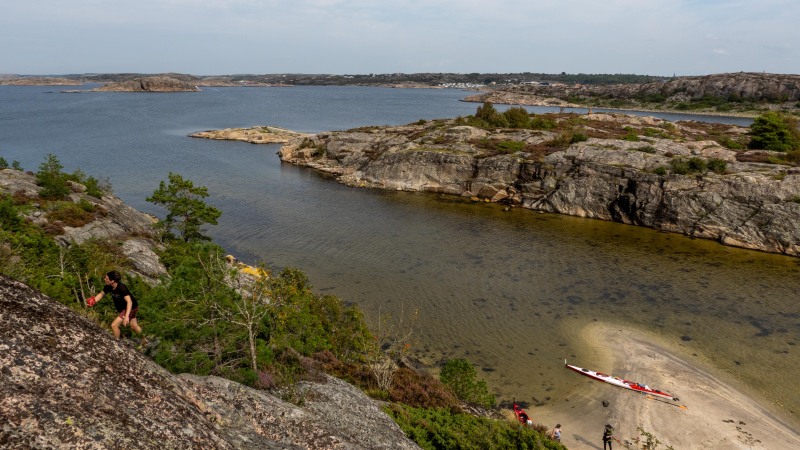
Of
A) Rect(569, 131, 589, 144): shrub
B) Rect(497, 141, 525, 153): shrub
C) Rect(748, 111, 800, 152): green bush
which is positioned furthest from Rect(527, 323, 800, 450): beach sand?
Rect(748, 111, 800, 152): green bush

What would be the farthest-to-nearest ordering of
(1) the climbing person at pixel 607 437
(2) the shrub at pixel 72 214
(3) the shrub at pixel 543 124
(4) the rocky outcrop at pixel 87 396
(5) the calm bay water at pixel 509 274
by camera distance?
(3) the shrub at pixel 543 124, (5) the calm bay water at pixel 509 274, (2) the shrub at pixel 72 214, (1) the climbing person at pixel 607 437, (4) the rocky outcrop at pixel 87 396

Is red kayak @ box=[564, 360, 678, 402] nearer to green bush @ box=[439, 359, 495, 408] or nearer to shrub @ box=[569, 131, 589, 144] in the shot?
green bush @ box=[439, 359, 495, 408]

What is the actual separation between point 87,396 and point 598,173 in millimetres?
69713

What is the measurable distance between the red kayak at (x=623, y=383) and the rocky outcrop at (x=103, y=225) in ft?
88.0

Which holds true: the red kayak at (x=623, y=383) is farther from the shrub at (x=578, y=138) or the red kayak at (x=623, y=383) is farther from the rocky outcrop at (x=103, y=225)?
the shrub at (x=578, y=138)

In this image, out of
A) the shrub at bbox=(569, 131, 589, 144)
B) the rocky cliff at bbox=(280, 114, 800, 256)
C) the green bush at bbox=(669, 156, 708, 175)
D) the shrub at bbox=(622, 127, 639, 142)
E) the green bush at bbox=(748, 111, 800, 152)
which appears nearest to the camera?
the rocky cliff at bbox=(280, 114, 800, 256)

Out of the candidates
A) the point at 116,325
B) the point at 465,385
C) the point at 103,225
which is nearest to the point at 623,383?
the point at 465,385

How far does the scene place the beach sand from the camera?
23.5 metres

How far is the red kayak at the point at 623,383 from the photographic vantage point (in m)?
26.8

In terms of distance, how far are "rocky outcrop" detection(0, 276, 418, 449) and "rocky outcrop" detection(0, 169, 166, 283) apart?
719 inches

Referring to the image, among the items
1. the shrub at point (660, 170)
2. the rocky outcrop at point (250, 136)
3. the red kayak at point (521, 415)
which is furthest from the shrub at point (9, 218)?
the rocky outcrop at point (250, 136)

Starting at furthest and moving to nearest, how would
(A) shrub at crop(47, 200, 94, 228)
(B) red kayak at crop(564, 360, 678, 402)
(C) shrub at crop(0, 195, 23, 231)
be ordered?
(A) shrub at crop(47, 200, 94, 228)
(B) red kayak at crop(564, 360, 678, 402)
(C) shrub at crop(0, 195, 23, 231)

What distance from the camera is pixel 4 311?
669 cm

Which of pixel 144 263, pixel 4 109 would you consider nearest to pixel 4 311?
pixel 144 263
